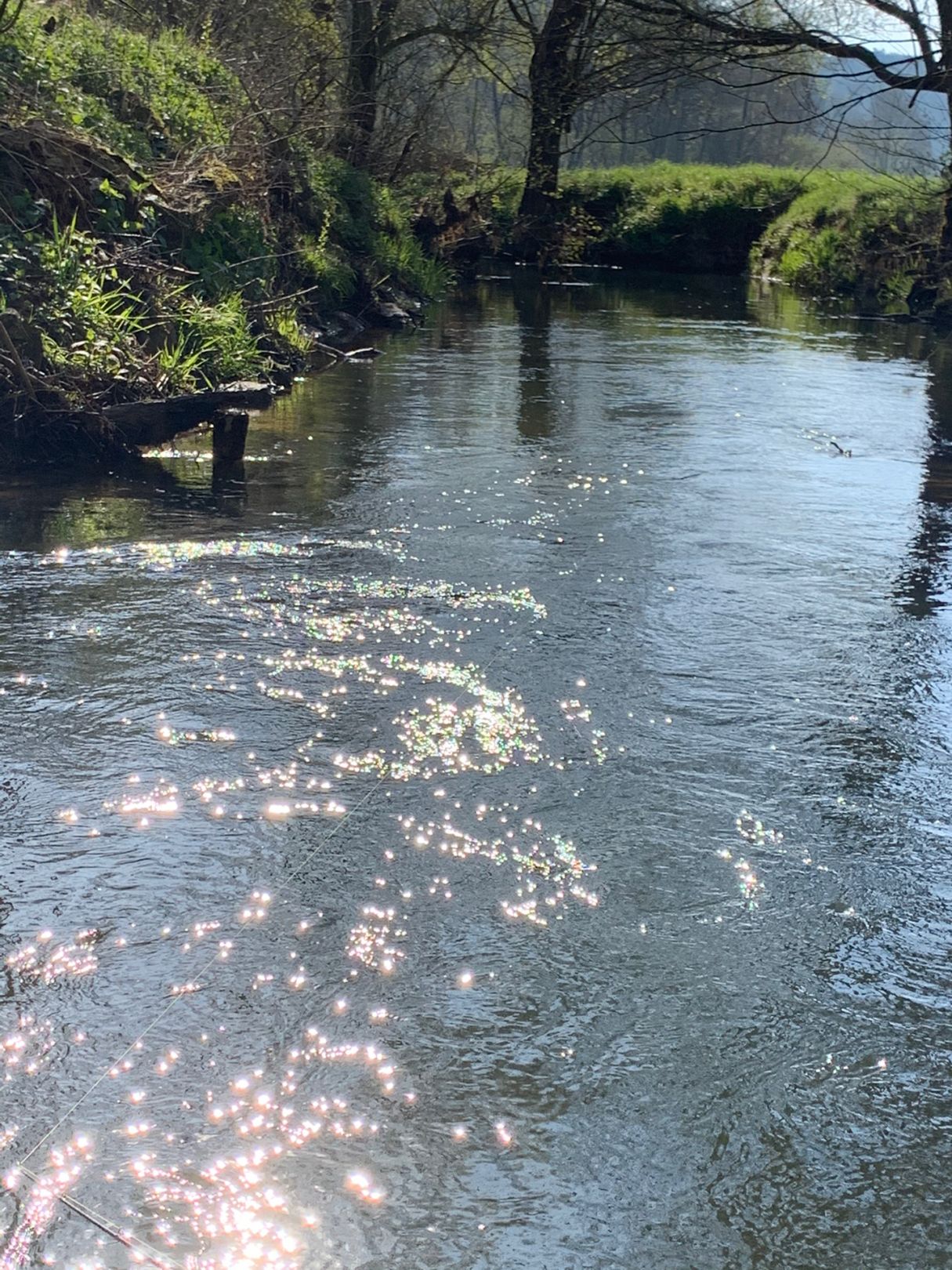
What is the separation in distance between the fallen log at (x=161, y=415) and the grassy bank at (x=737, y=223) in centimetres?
1347

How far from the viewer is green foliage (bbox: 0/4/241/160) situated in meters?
9.75

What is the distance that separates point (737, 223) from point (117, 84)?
16.1 metres

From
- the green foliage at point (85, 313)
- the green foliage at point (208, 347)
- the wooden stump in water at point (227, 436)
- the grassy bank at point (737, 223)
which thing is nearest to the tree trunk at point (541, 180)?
the grassy bank at point (737, 223)

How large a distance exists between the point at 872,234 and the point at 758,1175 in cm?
2045

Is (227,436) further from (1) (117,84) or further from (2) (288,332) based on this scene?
(1) (117,84)

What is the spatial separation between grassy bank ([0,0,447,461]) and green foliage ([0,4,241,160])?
0.02 metres

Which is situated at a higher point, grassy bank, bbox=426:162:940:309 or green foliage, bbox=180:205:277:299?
grassy bank, bbox=426:162:940:309

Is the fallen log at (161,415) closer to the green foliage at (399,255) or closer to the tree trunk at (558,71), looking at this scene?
the tree trunk at (558,71)

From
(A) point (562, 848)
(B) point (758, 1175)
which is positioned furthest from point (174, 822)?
(B) point (758, 1175)

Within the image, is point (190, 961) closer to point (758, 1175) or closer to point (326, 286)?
point (758, 1175)

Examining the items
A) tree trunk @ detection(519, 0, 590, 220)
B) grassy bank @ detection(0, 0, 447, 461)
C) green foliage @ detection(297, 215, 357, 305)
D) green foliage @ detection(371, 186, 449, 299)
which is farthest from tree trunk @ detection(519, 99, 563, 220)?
tree trunk @ detection(519, 0, 590, 220)

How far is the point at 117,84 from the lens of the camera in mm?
11383

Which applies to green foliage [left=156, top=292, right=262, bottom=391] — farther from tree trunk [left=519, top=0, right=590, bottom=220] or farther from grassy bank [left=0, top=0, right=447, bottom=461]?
tree trunk [left=519, top=0, right=590, bottom=220]

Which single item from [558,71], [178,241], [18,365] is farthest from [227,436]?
[178,241]
